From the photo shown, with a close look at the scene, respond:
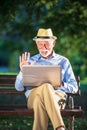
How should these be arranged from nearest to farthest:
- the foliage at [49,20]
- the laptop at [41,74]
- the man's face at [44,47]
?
the laptop at [41,74]
the man's face at [44,47]
the foliage at [49,20]

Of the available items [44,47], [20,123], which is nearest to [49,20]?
[20,123]

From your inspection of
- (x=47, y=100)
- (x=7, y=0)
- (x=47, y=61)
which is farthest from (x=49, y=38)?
(x=7, y=0)

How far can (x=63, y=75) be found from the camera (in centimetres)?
841

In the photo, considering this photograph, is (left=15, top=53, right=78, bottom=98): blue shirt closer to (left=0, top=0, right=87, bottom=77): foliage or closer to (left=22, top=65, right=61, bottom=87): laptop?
(left=22, top=65, right=61, bottom=87): laptop

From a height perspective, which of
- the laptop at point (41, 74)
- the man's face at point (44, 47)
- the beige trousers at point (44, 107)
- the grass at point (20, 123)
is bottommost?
the grass at point (20, 123)

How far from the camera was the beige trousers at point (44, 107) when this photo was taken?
780cm

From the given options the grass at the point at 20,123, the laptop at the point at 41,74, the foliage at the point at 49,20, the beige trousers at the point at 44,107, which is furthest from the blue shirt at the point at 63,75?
the foliage at the point at 49,20

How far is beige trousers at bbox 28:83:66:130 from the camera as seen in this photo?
7.80 meters

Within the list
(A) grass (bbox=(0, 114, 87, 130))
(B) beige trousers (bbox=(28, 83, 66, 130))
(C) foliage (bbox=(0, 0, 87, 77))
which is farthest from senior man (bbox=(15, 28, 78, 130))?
(C) foliage (bbox=(0, 0, 87, 77))

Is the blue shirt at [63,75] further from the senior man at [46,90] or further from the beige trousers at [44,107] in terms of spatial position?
the beige trousers at [44,107]

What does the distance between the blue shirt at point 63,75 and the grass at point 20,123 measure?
1673 millimetres

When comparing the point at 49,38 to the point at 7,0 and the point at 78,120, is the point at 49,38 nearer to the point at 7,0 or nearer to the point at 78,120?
the point at 78,120

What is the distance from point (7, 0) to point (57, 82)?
19.1 ft

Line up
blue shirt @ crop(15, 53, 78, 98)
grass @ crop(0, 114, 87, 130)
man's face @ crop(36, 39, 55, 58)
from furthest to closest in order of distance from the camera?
1. grass @ crop(0, 114, 87, 130)
2. man's face @ crop(36, 39, 55, 58)
3. blue shirt @ crop(15, 53, 78, 98)
